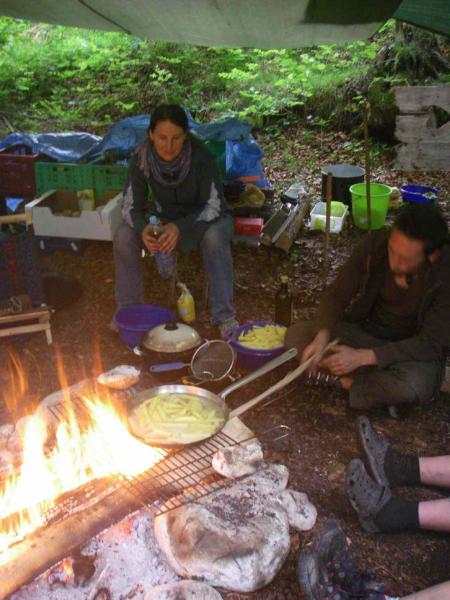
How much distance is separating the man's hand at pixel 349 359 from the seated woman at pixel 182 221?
1.21m

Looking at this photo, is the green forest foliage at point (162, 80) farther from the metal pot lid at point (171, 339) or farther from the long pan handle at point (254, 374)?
the long pan handle at point (254, 374)

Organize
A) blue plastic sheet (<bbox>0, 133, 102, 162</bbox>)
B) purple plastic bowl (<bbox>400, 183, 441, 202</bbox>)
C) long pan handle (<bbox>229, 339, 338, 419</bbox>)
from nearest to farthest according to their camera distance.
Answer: long pan handle (<bbox>229, 339, 338, 419</bbox>), blue plastic sheet (<bbox>0, 133, 102, 162</bbox>), purple plastic bowl (<bbox>400, 183, 441, 202</bbox>)

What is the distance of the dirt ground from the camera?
2.69 metres

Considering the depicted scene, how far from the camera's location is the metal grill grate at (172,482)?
2639 mm

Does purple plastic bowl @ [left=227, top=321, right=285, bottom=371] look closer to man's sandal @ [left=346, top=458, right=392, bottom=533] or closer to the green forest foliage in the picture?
man's sandal @ [left=346, top=458, right=392, bottom=533]

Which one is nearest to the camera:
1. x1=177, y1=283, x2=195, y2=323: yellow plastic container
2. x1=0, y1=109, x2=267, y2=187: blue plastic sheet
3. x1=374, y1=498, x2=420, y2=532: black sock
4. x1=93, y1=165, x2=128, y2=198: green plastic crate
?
x1=374, y1=498, x2=420, y2=532: black sock

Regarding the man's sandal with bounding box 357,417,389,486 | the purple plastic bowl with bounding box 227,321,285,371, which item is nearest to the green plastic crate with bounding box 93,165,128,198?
the purple plastic bowl with bounding box 227,321,285,371

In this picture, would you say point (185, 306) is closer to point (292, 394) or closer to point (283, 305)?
point (283, 305)

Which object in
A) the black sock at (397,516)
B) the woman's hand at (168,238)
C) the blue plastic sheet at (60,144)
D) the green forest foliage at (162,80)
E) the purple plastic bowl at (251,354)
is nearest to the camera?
the black sock at (397,516)

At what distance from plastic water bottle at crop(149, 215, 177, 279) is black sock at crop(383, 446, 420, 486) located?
236cm

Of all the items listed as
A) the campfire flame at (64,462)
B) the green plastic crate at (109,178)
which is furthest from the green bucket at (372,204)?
the campfire flame at (64,462)

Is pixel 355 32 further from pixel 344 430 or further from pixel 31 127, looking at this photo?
pixel 31 127

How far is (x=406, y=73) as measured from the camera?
32.8 feet

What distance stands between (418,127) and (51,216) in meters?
5.89
